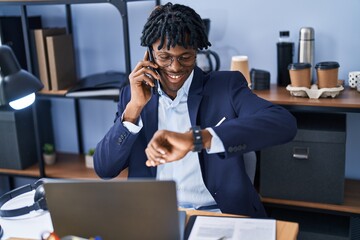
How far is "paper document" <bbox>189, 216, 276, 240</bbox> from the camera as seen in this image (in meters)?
1.17

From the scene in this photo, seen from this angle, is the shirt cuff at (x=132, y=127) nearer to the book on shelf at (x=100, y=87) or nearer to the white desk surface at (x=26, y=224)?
the white desk surface at (x=26, y=224)

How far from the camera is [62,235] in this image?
1062 mm

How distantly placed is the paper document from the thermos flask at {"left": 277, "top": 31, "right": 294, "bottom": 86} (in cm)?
111

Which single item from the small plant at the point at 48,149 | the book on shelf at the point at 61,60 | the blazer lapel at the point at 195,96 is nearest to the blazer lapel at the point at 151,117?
the blazer lapel at the point at 195,96

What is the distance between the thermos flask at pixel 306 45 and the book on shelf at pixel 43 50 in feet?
4.23

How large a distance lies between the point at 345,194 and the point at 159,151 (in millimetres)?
1288

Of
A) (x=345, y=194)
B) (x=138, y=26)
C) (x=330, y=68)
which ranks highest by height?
(x=138, y=26)

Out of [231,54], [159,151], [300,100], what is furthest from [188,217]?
[231,54]

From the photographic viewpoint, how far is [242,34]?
2.32 meters

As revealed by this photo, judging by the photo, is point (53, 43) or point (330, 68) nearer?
point (330, 68)

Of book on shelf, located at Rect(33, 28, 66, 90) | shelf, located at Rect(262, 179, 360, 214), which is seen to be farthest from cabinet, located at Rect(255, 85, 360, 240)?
book on shelf, located at Rect(33, 28, 66, 90)

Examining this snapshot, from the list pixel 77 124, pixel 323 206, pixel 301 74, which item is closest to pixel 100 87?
pixel 77 124

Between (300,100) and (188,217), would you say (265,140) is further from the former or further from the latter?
(300,100)

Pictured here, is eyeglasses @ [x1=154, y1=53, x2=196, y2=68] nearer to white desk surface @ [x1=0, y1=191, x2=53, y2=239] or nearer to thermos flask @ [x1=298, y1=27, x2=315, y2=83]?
white desk surface @ [x1=0, y1=191, x2=53, y2=239]
